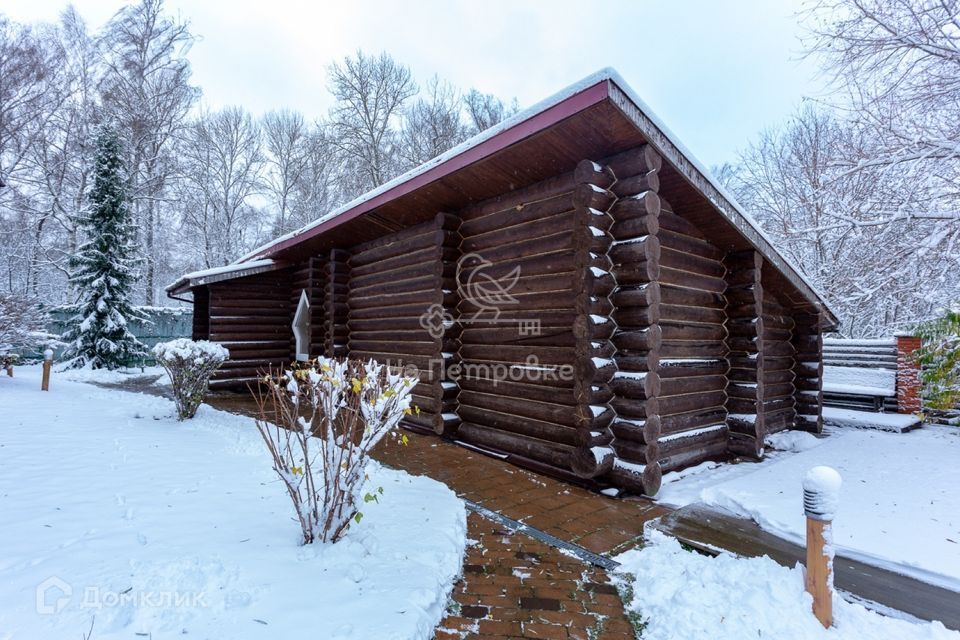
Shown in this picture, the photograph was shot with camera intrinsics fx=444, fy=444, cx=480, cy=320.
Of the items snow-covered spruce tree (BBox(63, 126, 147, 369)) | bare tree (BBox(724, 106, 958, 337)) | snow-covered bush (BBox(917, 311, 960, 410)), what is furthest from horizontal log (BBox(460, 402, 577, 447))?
snow-covered spruce tree (BBox(63, 126, 147, 369))

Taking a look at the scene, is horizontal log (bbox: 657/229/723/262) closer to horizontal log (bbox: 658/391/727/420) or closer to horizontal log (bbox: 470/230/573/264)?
horizontal log (bbox: 470/230/573/264)

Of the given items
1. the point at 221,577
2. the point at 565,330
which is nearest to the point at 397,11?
the point at 565,330

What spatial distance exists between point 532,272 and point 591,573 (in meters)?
3.37

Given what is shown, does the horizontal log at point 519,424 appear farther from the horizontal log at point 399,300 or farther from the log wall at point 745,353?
the log wall at point 745,353

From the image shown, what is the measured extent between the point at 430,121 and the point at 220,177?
35.1 ft

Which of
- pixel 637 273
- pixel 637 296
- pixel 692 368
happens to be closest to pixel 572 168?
pixel 637 273

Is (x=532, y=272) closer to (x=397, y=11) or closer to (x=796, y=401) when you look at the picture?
(x=796, y=401)

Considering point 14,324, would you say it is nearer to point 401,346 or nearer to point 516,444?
point 401,346

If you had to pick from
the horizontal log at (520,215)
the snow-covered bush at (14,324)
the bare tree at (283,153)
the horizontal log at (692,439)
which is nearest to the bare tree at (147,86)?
the bare tree at (283,153)

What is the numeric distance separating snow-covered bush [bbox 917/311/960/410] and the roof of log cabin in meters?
1.48

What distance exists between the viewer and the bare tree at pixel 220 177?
2106 cm

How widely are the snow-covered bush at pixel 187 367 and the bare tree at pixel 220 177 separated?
17296 mm

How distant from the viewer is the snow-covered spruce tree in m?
13.9

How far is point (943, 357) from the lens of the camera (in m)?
5.85
